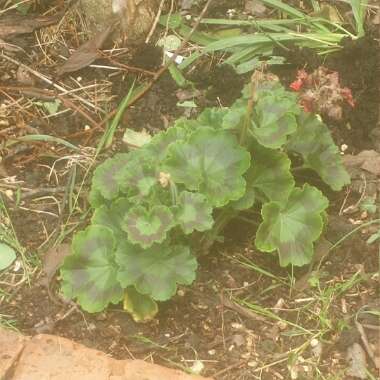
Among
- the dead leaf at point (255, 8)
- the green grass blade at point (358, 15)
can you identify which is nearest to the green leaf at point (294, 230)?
the green grass blade at point (358, 15)

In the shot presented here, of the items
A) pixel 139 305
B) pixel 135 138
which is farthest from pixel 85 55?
pixel 139 305

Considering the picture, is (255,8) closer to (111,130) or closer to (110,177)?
(111,130)

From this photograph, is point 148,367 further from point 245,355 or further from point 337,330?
point 337,330

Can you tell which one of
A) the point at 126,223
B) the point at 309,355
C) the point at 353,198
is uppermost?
the point at 126,223

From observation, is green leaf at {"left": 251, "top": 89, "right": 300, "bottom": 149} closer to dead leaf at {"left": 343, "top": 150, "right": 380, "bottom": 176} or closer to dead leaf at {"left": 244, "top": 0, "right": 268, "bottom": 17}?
dead leaf at {"left": 343, "top": 150, "right": 380, "bottom": 176}

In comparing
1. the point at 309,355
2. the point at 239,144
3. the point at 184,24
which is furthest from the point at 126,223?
the point at 184,24

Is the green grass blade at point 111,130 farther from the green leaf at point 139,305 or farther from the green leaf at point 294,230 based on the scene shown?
the green leaf at point 294,230

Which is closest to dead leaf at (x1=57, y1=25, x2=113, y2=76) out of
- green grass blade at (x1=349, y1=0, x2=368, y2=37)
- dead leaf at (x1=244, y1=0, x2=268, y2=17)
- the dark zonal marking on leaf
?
dead leaf at (x1=244, y1=0, x2=268, y2=17)
